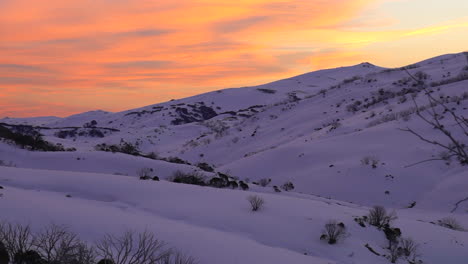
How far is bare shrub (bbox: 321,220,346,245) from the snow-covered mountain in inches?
6.0

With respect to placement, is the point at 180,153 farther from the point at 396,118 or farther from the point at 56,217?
the point at 56,217

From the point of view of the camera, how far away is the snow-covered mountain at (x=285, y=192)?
24.2 ft

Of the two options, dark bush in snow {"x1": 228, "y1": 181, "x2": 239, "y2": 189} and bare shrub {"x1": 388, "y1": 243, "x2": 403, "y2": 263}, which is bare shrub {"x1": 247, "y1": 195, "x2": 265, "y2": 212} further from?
dark bush in snow {"x1": 228, "y1": 181, "x2": 239, "y2": 189}

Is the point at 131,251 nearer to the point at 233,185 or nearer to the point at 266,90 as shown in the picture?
the point at 233,185

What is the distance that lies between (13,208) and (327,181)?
12584 mm

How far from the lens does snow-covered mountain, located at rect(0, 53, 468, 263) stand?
7.36 metres

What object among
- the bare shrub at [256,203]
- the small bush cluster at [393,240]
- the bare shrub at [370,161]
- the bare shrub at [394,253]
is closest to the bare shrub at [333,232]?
the small bush cluster at [393,240]

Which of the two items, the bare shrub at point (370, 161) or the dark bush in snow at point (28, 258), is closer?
the dark bush in snow at point (28, 258)

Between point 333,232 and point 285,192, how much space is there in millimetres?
5476

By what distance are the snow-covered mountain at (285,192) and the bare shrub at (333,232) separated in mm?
152

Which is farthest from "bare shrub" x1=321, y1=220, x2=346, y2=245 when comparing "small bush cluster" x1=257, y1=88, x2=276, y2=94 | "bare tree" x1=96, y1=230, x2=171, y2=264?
"small bush cluster" x1=257, y1=88, x2=276, y2=94

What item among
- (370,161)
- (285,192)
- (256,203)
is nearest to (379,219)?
(256,203)

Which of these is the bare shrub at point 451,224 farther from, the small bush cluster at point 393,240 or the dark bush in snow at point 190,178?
the dark bush in snow at point 190,178

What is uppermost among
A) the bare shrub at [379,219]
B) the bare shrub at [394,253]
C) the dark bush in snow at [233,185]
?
the dark bush in snow at [233,185]
